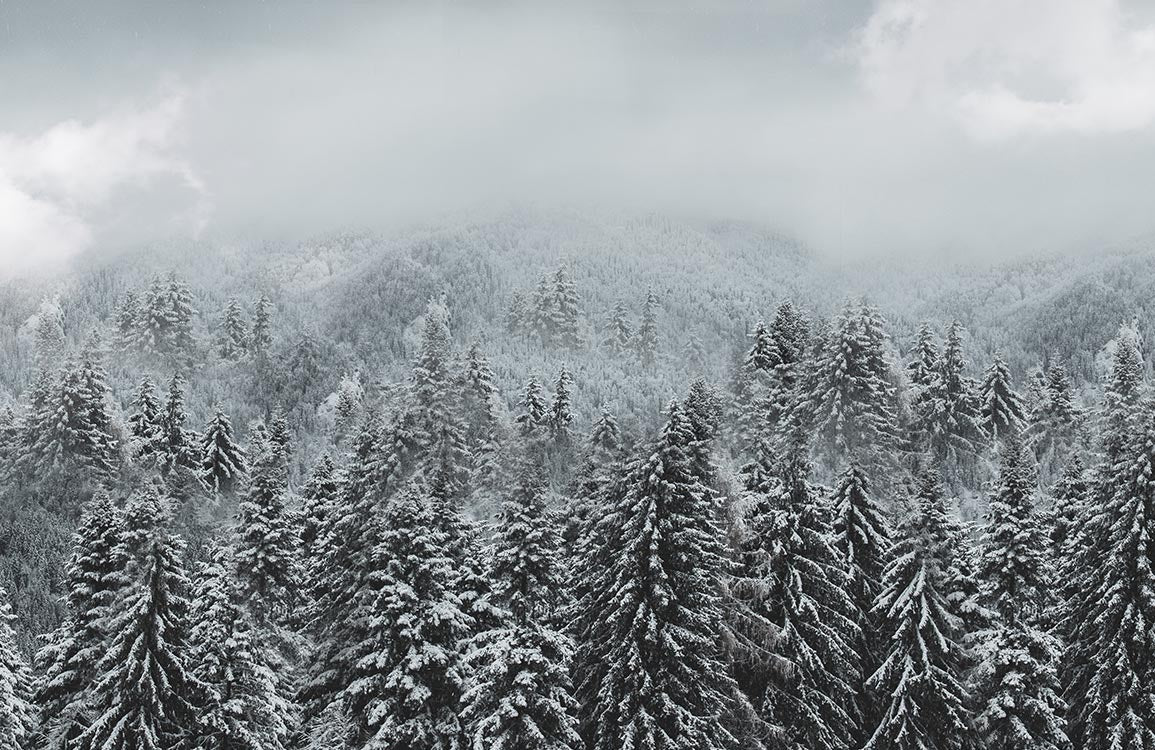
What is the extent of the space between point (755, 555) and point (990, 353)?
166 metres

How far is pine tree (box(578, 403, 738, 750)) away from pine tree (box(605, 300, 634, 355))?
353 ft

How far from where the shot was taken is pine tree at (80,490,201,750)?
24.6m

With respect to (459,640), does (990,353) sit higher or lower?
lower

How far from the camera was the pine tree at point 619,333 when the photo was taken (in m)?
129

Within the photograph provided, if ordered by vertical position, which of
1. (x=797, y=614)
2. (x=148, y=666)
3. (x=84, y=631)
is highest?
(x=797, y=614)

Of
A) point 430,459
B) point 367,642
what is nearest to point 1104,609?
point 367,642

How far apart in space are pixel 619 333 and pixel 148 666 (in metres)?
108

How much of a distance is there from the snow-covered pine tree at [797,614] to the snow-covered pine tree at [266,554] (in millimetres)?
22408

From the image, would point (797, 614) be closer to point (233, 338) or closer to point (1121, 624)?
point (1121, 624)

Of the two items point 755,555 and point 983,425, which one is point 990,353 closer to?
point 983,425

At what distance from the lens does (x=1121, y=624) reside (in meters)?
25.0

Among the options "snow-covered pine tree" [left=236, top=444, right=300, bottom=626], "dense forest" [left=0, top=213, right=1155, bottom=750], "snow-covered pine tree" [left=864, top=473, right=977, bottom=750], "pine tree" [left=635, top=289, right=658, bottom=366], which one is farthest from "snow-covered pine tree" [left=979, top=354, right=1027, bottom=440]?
→ "pine tree" [left=635, top=289, right=658, bottom=366]

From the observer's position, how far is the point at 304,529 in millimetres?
50062

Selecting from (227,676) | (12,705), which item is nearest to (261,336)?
(12,705)
